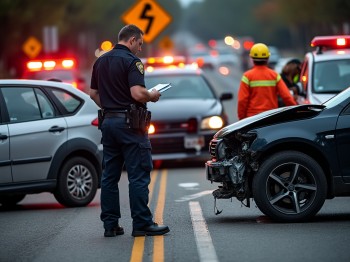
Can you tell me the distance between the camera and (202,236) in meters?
9.97

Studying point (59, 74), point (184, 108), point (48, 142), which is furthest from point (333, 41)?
point (59, 74)

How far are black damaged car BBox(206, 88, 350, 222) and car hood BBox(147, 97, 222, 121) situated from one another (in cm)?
719

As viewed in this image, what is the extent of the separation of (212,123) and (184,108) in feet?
2.04

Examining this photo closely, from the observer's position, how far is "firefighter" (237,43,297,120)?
1434 cm

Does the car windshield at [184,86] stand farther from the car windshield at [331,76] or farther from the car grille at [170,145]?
the car windshield at [331,76]

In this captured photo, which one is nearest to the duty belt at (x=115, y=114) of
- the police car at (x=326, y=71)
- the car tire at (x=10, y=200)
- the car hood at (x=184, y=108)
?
the car tire at (x=10, y=200)

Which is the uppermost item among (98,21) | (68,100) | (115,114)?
(98,21)

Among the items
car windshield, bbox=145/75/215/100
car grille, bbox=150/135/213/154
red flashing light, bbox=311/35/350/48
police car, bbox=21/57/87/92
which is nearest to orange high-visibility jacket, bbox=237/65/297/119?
red flashing light, bbox=311/35/350/48

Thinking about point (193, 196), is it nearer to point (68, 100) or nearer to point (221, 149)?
point (68, 100)

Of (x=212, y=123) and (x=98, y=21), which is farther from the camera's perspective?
(x=98, y=21)

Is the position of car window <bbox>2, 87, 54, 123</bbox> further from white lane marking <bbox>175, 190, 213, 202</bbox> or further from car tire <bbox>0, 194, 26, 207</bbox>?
white lane marking <bbox>175, 190, 213, 202</bbox>

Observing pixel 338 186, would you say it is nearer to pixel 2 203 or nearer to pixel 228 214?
pixel 228 214

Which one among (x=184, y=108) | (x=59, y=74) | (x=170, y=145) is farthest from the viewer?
(x=59, y=74)

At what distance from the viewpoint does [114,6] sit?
115m
